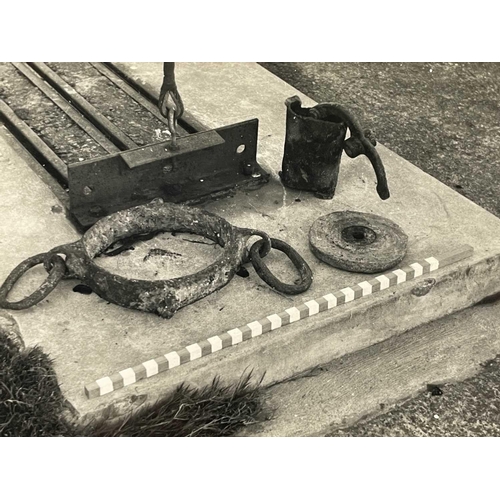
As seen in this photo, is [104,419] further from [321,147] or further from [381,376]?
[321,147]

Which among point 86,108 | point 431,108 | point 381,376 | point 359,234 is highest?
point 359,234

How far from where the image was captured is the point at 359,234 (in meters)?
5.18

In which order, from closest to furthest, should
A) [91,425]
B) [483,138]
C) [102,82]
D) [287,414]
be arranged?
[91,425] < [287,414] < [102,82] < [483,138]

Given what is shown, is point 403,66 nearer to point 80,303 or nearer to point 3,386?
point 80,303

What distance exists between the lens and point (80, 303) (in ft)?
15.4

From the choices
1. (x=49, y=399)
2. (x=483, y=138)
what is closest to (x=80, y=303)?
(x=49, y=399)

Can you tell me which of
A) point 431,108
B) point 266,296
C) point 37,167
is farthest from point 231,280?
point 431,108

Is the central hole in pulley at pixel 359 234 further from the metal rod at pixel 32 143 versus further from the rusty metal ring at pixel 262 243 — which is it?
the metal rod at pixel 32 143

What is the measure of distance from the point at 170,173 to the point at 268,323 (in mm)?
1132

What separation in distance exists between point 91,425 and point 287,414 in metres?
0.88

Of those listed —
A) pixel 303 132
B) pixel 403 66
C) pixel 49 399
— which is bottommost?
pixel 403 66

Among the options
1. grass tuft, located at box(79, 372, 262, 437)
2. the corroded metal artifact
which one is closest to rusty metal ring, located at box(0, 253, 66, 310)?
the corroded metal artifact

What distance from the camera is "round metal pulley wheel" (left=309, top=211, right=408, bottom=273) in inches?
196

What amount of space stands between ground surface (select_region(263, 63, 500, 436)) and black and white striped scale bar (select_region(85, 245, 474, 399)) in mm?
556
